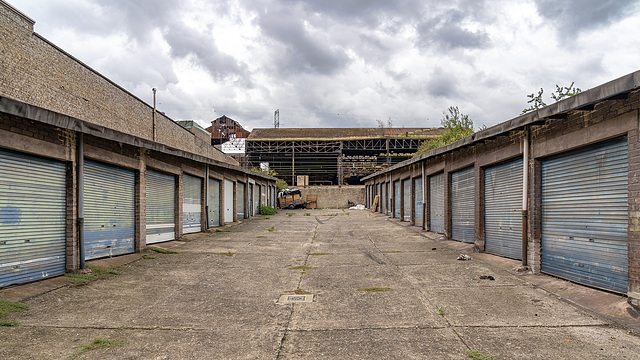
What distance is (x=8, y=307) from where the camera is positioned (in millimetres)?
5316

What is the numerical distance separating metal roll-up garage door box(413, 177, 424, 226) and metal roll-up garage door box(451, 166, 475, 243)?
4.48m

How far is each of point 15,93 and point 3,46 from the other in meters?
1.19

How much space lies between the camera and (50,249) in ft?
23.8

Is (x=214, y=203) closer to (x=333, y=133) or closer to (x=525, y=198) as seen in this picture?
(x=525, y=198)

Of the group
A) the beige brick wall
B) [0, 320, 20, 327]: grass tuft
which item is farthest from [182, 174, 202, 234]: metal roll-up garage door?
[0, 320, 20, 327]: grass tuft

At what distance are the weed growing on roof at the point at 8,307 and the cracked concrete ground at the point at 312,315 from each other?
0.13 m

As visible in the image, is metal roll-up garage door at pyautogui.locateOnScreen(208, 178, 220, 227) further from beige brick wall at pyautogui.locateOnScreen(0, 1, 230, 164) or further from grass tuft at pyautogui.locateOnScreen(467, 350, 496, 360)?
grass tuft at pyautogui.locateOnScreen(467, 350, 496, 360)

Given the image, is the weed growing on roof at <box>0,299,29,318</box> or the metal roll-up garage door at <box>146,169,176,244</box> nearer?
the weed growing on roof at <box>0,299,29,318</box>

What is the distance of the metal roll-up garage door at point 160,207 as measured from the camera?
38.0 ft

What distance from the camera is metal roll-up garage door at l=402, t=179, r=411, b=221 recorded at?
2056 centimetres

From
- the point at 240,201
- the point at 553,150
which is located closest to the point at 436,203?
the point at 553,150

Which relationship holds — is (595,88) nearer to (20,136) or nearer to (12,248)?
(20,136)

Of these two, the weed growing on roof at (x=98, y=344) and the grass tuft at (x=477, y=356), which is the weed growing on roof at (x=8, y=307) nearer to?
the weed growing on roof at (x=98, y=344)

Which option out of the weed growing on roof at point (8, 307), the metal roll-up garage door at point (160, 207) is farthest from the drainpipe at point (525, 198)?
the metal roll-up garage door at point (160, 207)
